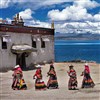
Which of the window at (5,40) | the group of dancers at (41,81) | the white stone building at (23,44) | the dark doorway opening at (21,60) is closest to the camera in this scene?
the group of dancers at (41,81)

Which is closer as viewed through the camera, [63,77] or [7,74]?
[63,77]

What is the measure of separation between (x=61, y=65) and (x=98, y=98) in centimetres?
1931

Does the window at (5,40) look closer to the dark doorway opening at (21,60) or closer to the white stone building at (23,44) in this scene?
the white stone building at (23,44)

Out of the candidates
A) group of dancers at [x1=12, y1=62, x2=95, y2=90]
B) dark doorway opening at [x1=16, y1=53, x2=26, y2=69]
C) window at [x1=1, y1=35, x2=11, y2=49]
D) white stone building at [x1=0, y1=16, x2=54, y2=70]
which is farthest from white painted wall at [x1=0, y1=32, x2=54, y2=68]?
group of dancers at [x1=12, y1=62, x2=95, y2=90]

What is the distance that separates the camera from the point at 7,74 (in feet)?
101

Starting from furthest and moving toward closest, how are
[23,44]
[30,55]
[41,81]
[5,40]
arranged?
[30,55] < [23,44] < [5,40] < [41,81]

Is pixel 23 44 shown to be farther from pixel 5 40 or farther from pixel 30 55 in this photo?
Answer: pixel 5 40

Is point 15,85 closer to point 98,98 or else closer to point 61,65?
point 98,98

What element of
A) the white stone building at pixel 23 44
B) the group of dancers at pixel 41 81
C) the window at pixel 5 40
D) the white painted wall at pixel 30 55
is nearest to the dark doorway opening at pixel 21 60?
the white stone building at pixel 23 44

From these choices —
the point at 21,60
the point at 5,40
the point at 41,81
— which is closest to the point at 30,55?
the point at 21,60

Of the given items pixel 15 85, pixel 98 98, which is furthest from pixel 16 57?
pixel 98 98

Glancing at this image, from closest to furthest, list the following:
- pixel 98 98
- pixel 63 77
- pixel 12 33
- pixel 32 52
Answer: pixel 98 98 < pixel 63 77 < pixel 12 33 < pixel 32 52

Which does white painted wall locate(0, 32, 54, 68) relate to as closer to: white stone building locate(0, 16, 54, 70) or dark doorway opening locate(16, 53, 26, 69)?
white stone building locate(0, 16, 54, 70)

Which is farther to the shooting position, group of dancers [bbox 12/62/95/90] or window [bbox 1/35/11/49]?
window [bbox 1/35/11/49]
